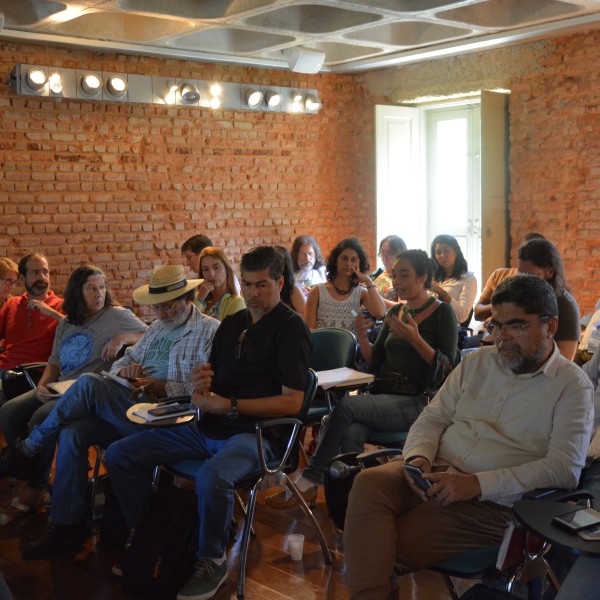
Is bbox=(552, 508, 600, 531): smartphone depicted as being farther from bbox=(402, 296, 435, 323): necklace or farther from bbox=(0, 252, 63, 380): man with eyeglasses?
bbox=(0, 252, 63, 380): man with eyeglasses

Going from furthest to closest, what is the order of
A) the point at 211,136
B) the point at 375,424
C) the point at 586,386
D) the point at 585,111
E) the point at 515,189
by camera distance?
the point at 211,136 → the point at 515,189 → the point at 585,111 → the point at 375,424 → the point at 586,386

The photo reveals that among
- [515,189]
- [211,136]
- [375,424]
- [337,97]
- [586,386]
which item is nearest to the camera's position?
[586,386]

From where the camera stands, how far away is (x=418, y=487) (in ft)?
9.29

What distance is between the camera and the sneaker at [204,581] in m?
3.48

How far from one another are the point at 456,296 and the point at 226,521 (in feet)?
12.0

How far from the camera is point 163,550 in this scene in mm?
3520

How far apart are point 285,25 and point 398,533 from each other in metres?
5.51

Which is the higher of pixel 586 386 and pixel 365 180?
pixel 365 180

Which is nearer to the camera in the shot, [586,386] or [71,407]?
[586,386]

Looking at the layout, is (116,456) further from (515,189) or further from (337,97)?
(337,97)

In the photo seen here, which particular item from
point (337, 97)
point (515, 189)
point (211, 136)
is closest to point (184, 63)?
point (211, 136)

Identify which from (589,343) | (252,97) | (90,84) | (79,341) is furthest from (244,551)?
(252,97)

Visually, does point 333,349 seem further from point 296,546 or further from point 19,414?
point 19,414

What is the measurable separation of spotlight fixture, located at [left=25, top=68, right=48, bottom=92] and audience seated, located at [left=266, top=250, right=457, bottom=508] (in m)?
4.38
